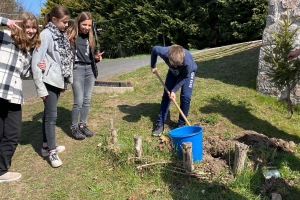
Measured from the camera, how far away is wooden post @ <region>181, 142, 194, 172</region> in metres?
2.83

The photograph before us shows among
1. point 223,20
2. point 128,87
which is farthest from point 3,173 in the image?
point 223,20

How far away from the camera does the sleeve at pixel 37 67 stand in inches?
121

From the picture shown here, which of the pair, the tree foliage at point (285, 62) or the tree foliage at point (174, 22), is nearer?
the tree foliage at point (285, 62)

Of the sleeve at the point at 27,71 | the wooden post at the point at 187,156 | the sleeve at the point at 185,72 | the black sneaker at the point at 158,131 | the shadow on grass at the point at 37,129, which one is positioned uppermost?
the sleeve at the point at 27,71

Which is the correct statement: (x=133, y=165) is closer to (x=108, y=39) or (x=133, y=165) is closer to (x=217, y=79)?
(x=217, y=79)

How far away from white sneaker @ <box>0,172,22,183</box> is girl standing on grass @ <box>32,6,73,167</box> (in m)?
0.37

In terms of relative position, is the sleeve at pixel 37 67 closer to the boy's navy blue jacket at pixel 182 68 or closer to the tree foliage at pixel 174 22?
the boy's navy blue jacket at pixel 182 68

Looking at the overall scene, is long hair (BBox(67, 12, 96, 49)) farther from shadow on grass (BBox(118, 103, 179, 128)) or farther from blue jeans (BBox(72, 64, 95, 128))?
shadow on grass (BBox(118, 103, 179, 128))

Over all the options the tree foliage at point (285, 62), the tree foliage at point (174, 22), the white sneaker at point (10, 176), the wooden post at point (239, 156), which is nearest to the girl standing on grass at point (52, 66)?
the white sneaker at point (10, 176)

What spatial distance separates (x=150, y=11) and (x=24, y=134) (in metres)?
11.0

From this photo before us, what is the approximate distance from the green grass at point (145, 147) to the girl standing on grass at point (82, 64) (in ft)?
1.17

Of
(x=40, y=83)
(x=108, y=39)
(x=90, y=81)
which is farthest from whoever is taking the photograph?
(x=108, y=39)

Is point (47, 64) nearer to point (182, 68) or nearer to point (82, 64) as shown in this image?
point (82, 64)

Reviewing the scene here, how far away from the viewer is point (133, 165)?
3.14 m
